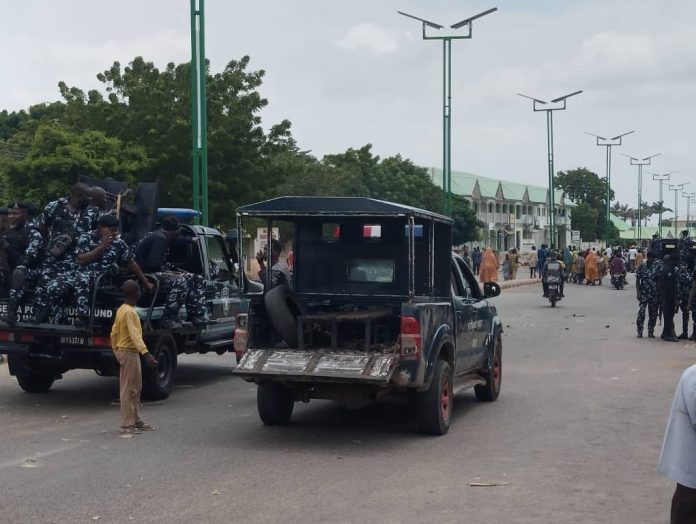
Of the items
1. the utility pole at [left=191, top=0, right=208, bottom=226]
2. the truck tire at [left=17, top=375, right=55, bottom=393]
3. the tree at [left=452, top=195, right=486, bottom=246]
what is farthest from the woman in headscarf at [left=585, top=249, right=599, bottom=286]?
the truck tire at [left=17, top=375, right=55, bottom=393]

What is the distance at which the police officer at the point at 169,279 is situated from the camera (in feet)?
39.0

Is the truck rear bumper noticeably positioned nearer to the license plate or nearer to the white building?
the license plate

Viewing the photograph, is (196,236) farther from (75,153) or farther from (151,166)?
(151,166)

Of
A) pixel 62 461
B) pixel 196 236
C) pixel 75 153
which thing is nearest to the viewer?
pixel 62 461

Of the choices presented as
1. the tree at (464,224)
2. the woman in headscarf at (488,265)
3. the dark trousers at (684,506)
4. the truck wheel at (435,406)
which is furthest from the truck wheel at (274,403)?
the tree at (464,224)

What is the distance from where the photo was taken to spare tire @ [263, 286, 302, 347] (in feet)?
32.3

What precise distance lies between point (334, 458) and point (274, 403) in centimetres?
145

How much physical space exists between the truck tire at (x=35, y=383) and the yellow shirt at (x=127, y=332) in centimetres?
324

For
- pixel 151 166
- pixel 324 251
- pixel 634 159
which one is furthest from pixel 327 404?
pixel 634 159

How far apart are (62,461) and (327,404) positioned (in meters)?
3.99

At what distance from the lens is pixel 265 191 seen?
116 ft

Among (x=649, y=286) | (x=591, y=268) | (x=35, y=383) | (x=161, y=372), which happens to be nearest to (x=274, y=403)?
(x=161, y=372)

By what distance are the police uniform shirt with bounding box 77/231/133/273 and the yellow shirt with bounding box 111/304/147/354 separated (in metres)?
1.76

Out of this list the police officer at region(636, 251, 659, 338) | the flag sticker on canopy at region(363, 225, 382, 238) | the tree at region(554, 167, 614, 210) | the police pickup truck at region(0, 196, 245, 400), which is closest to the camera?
the flag sticker on canopy at region(363, 225, 382, 238)
